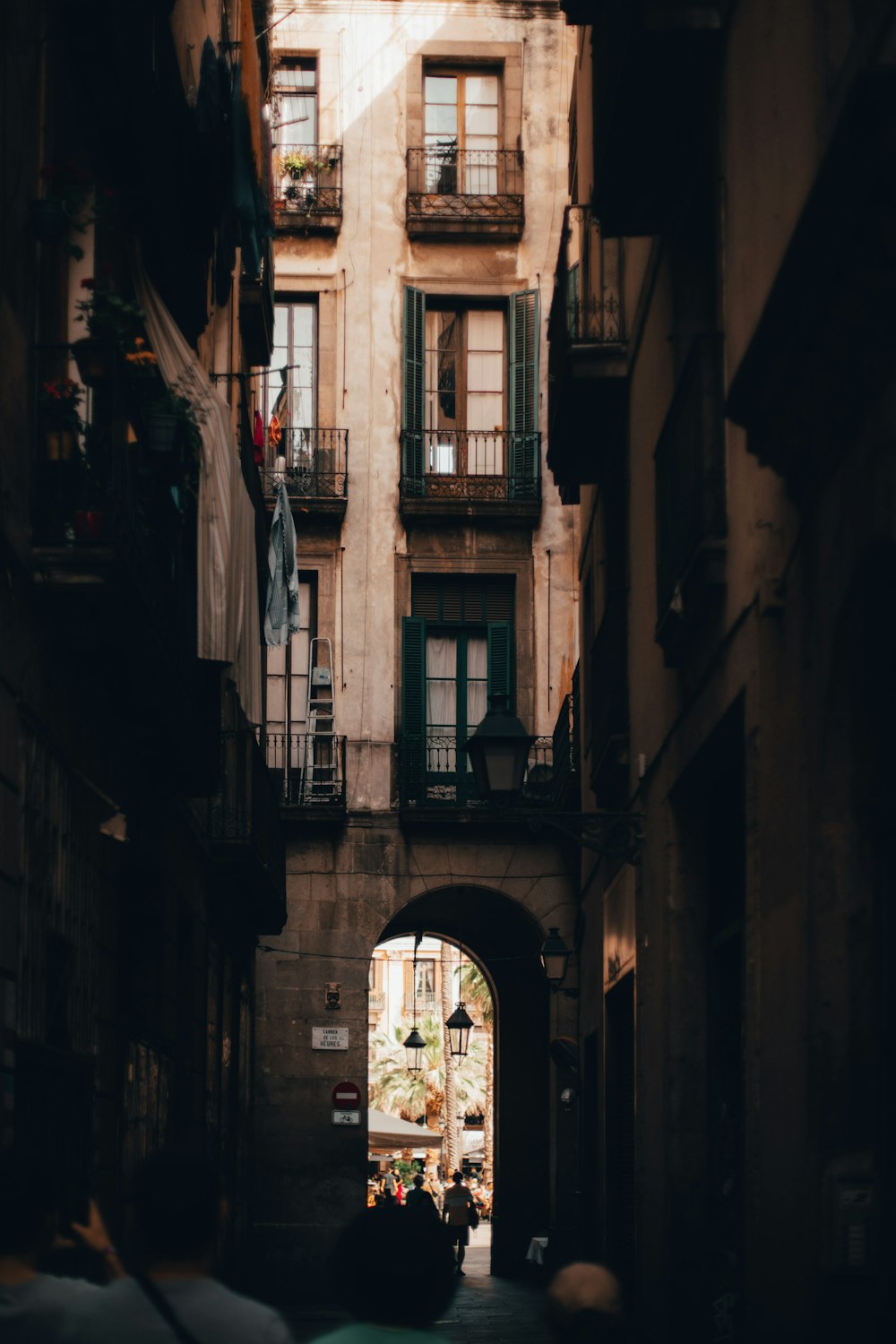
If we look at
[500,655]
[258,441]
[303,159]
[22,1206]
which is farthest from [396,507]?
[22,1206]

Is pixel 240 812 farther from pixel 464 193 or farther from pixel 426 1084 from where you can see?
pixel 426 1084

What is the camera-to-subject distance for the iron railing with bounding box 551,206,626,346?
50.9 feet

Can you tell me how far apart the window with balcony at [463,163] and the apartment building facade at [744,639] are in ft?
37.3

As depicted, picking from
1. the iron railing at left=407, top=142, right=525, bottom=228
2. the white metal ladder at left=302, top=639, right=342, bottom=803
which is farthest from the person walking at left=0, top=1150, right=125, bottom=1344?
the iron railing at left=407, top=142, right=525, bottom=228

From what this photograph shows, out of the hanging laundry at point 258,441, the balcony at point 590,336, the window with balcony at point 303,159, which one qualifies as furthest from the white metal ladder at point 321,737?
the balcony at point 590,336

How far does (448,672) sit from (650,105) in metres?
16.1

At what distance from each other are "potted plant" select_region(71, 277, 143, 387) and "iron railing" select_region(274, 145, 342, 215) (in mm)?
16893

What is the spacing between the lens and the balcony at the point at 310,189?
2734cm

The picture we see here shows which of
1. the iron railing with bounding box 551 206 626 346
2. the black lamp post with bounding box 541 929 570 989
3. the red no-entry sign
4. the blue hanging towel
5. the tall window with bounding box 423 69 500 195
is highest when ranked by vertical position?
the tall window with bounding box 423 69 500 195

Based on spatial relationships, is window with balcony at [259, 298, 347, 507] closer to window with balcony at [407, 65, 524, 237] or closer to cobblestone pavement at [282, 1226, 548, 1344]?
window with balcony at [407, 65, 524, 237]

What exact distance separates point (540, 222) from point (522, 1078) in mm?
12887

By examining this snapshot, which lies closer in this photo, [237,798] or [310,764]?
[237,798]

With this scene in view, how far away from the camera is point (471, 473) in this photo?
1072 inches

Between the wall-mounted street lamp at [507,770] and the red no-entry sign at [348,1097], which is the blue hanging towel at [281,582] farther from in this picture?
the wall-mounted street lamp at [507,770]
